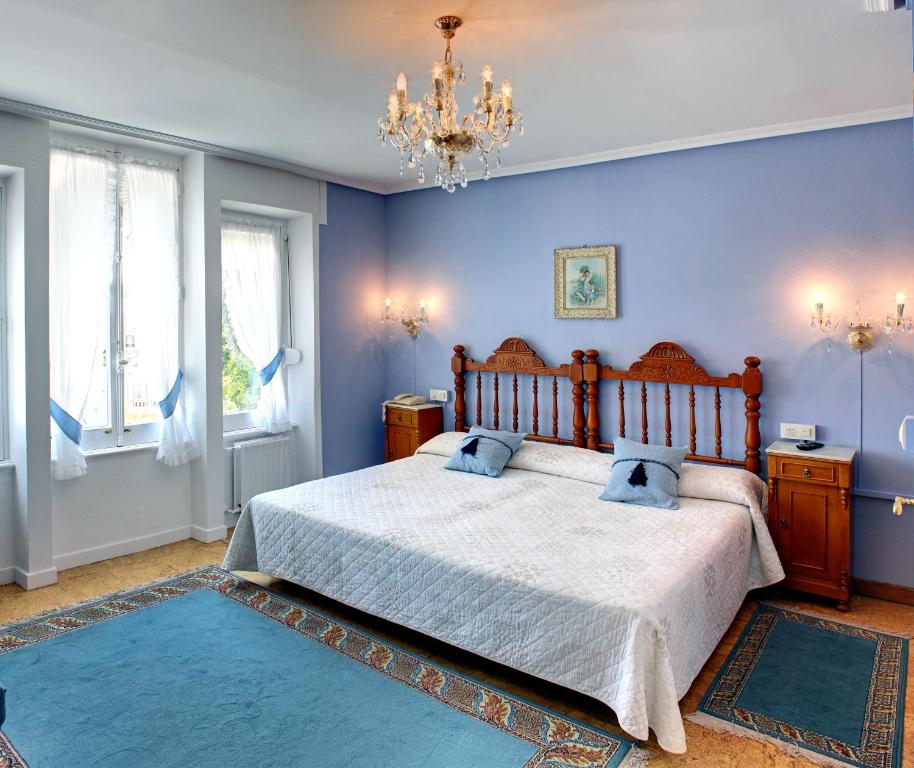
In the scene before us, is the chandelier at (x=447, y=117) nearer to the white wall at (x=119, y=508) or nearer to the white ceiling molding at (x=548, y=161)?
the white ceiling molding at (x=548, y=161)

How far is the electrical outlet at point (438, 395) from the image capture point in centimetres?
532

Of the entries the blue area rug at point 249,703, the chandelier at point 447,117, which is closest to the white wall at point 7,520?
the blue area rug at point 249,703

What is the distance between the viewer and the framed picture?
14.5ft

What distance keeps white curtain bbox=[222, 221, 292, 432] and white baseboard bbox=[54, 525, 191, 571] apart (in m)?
1.00

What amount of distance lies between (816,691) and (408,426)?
10.8ft

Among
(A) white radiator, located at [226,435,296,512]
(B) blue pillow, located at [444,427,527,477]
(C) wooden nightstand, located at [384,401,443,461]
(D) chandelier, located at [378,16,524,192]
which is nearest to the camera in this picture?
(D) chandelier, located at [378,16,524,192]

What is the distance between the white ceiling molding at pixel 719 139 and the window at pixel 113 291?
2278mm

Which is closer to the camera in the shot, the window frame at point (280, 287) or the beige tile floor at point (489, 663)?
the beige tile floor at point (489, 663)

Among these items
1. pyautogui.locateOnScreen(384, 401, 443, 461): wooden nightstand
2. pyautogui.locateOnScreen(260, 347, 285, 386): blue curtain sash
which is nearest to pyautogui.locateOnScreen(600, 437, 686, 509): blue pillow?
pyautogui.locateOnScreen(384, 401, 443, 461): wooden nightstand

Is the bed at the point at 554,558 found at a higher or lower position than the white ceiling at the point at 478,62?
lower

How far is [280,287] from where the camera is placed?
17.0ft

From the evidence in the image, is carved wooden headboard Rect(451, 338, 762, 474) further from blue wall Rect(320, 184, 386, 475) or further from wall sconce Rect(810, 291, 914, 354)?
blue wall Rect(320, 184, 386, 475)

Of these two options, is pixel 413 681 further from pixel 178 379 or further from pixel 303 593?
pixel 178 379

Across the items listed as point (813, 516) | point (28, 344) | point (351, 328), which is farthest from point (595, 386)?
point (28, 344)
